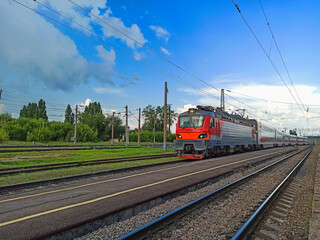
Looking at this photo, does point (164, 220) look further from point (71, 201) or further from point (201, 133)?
point (201, 133)

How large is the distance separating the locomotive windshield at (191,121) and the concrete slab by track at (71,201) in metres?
7.63

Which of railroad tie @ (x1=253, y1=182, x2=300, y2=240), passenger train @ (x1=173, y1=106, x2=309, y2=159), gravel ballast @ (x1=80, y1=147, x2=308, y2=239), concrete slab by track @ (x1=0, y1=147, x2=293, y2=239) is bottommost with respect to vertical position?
railroad tie @ (x1=253, y1=182, x2=300, y2=240)

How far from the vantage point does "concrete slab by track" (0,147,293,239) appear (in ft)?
15.2

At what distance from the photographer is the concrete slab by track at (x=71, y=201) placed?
4633mm

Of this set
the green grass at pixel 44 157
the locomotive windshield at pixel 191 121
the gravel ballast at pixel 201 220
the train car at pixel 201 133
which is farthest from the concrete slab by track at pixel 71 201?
the green grass at pixel 44 157

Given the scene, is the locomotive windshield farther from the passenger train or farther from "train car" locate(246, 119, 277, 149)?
"train car" locate(246, 119, 277, 149)

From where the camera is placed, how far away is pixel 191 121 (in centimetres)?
1756

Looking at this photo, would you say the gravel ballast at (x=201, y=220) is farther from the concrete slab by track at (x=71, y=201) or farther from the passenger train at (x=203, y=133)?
the passenger train at (x=203, y=133)

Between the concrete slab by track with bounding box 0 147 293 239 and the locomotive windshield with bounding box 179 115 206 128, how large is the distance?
7627 mm

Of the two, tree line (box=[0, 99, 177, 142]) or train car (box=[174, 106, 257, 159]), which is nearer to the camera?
train car (box=[174, 106, 257, 159])

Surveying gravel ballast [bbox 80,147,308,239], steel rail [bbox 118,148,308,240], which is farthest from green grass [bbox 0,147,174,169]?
steel rail [bbox 118,148,308,240]

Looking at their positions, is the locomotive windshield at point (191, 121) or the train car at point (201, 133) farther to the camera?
the locomotive windshield at point (191, 121)

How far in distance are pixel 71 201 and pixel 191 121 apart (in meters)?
12.4

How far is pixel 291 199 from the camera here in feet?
24.9
